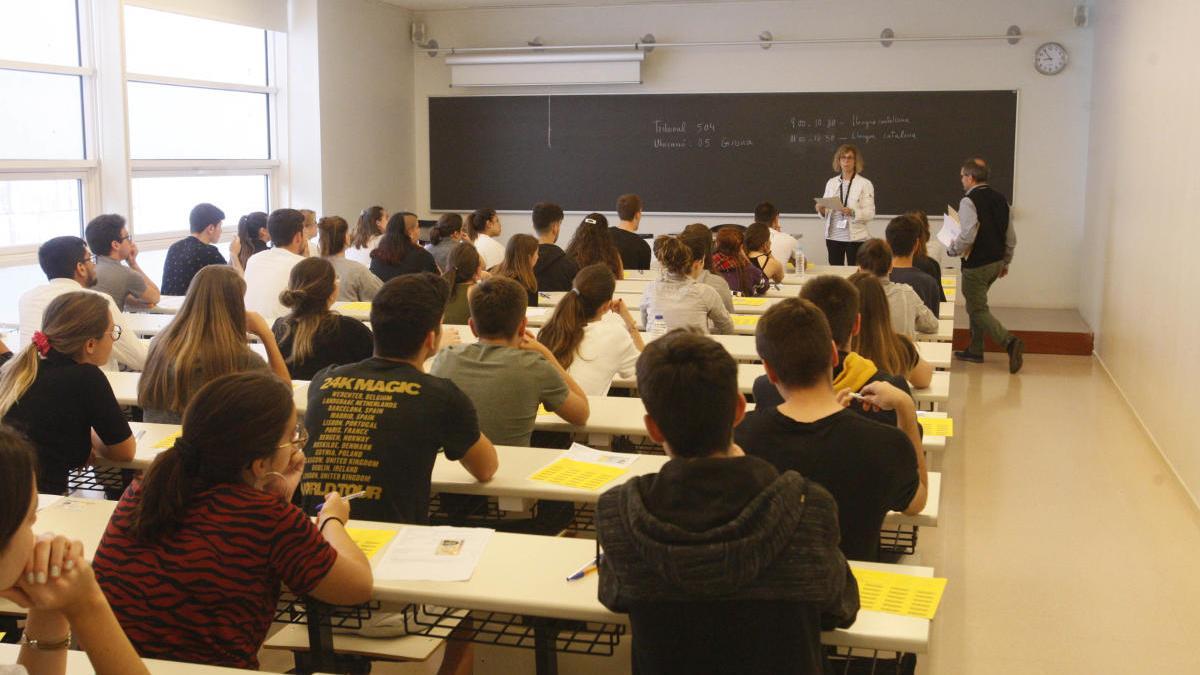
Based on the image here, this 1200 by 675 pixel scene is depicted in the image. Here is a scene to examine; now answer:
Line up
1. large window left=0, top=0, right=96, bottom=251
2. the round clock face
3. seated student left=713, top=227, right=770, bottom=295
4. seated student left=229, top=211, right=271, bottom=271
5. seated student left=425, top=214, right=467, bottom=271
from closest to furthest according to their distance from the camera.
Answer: seated student left=713, top=227, right=770, bottom=295 < large window left=0, top=0, right=96, bottom=251 < seated student left=229, top=211, right=271, bottom=271 < seated student left=425, top=214, right=467, bottom=271 < the round clock face

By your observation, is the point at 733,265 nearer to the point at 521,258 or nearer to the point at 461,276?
the point at 521,258

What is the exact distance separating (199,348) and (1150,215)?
523cm

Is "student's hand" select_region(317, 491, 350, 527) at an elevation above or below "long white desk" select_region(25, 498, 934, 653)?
above

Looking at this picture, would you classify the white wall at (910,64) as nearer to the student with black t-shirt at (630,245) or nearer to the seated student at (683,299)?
the student with black t-shirt at (630,245)

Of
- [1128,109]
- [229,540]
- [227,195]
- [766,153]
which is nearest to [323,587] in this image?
[229,540]

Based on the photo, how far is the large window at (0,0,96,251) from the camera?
7020 millimetres

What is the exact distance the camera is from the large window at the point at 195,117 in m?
8.29

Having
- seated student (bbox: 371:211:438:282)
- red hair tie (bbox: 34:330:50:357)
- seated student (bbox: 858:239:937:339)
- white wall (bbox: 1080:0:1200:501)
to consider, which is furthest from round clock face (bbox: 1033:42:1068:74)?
red hair tie (bbox: 34:330:50:357)

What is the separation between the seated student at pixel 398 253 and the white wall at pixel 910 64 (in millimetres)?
4329

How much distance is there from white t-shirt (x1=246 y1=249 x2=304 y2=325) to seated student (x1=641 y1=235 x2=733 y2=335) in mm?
1996

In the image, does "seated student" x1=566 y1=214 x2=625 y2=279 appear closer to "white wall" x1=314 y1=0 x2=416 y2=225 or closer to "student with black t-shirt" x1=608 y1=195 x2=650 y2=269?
"student with black t-shirt" x1=608 y1=195 x2=650 y2=269

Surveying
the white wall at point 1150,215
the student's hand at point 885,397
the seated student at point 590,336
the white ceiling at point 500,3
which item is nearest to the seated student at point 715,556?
the student's hand at point 885,397

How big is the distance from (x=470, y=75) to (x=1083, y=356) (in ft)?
19.6

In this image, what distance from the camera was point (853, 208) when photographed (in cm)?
928
